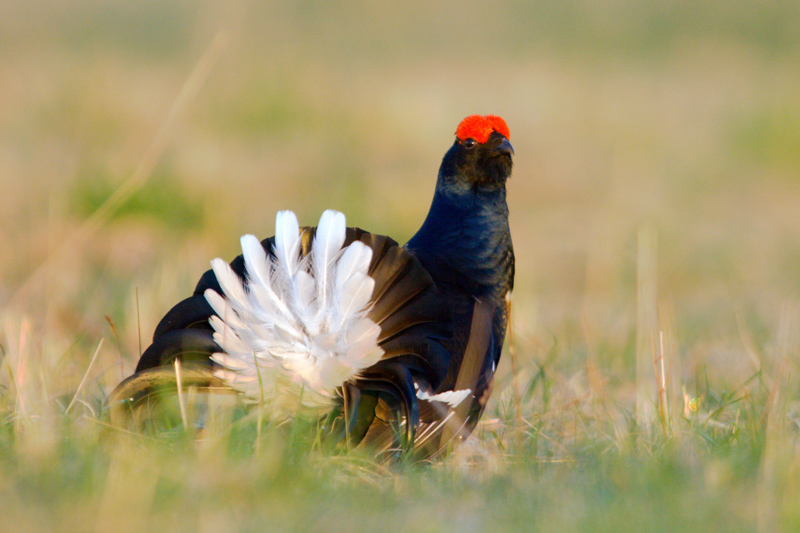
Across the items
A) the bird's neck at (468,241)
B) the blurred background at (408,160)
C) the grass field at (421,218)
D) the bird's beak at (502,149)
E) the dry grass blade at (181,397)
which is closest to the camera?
the grass field at (421,218)

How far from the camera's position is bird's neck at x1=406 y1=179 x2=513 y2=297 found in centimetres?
288

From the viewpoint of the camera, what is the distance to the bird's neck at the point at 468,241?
2881 millimetres

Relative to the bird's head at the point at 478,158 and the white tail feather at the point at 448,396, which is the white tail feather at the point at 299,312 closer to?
the white tail feather at the point at 448,396

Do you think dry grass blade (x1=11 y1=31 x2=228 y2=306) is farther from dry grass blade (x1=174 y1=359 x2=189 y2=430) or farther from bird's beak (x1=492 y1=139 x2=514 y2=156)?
dry grass blade (x1=174 y1=359 x2=189 y2=430)

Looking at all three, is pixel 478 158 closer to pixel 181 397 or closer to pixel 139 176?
pixel 181 397

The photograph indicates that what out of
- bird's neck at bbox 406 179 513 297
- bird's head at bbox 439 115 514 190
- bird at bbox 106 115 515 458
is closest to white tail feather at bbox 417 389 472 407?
bird at bbox 106 115 515 458

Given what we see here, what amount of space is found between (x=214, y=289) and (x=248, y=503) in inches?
29.2

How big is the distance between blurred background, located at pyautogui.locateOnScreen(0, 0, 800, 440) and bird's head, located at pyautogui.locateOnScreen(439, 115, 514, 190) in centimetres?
60

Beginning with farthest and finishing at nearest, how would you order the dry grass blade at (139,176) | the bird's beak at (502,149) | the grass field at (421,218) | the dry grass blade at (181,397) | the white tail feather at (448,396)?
1. the dry grass blade at (139,176)
2. the bird's beak at (502,149)
3. the white tail feather at (448,396)
4. the dry grass blade at (181,397)
5. the grass field at (421,218)

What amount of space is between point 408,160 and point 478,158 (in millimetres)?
4794

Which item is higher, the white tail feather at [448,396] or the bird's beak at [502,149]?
the bird's beak at [502,149]

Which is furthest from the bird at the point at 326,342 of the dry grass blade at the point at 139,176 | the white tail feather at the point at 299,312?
the dry grass blade at the point at 139,176

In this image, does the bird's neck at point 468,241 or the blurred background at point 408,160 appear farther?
the blurred background at point 408,160

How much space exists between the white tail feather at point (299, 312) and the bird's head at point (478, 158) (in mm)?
848
